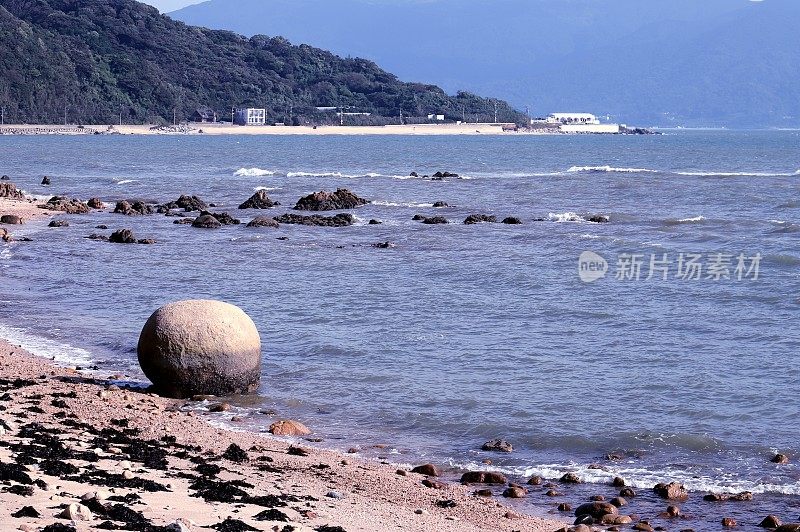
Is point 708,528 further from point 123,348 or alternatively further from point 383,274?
point 383,274

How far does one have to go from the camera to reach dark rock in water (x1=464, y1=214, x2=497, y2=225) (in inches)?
1633

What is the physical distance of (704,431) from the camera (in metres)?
14.0

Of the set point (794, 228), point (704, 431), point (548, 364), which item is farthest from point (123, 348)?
point (794, 228)

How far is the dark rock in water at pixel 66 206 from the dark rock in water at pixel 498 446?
1319 inches

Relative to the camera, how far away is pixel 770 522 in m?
10.8

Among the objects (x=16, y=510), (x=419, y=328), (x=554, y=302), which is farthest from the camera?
(x=554, y=302)

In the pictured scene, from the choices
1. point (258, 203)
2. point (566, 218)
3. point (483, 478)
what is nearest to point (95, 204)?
point (258, 203)

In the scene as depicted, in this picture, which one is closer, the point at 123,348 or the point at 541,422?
the point at 541,422

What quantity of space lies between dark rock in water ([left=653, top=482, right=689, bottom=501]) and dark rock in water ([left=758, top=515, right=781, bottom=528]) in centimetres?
93

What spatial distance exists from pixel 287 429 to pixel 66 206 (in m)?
33.2

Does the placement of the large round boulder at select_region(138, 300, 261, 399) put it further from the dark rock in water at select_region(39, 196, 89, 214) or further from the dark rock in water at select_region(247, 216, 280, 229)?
the dark rock in water at select_region(39, 196, 89, 214)

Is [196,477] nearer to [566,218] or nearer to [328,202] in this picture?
[566,218]

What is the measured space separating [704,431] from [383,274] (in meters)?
14.4

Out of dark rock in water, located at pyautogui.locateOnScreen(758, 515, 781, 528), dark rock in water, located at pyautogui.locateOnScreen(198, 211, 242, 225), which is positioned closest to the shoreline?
dark rock in water, located at pyautogui.locateOnScreen(758, 515, 781, 528)
